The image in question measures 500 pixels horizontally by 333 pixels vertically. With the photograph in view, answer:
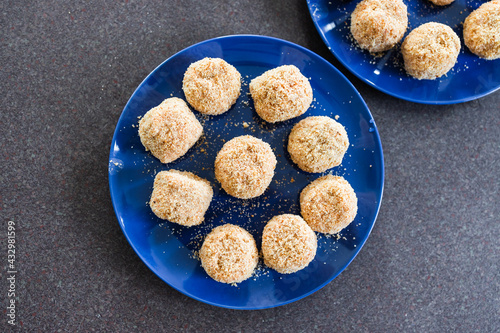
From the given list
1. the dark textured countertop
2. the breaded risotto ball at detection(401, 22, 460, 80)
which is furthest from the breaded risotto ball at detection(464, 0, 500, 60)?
the dark textured countertop

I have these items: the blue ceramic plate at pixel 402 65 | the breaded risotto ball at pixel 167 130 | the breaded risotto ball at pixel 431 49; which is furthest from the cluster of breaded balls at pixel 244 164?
the breaded risotto ball at pixel 431 49

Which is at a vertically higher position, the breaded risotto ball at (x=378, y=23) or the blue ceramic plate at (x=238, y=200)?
the breaded risotto ball at (x=378, y=23)

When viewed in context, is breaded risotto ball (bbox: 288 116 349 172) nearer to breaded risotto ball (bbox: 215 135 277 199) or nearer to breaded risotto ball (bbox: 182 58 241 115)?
breaded risotto ball (bbox: 215 135 277 199)

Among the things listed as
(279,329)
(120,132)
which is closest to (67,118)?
(120,132)

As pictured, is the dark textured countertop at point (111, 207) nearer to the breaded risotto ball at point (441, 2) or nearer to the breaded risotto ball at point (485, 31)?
the breaded risotto ball at point (485, 31)

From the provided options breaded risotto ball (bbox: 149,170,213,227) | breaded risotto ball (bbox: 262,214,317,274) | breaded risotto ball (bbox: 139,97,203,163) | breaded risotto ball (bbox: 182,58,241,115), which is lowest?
breaded risotto ball (bbox: 262,214,317,274)

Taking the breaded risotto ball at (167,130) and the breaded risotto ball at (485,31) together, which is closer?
the breaded risotto ball at (167,130)

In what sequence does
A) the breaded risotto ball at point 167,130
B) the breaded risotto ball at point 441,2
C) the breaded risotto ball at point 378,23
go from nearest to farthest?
1. the breaded risotto ball at point 167,130
2. the breaded risotto ball at point 378,23
3. the breaded risotto ball at point 441,2

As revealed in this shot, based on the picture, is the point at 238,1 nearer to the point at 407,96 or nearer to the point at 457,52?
the point at 407,96
